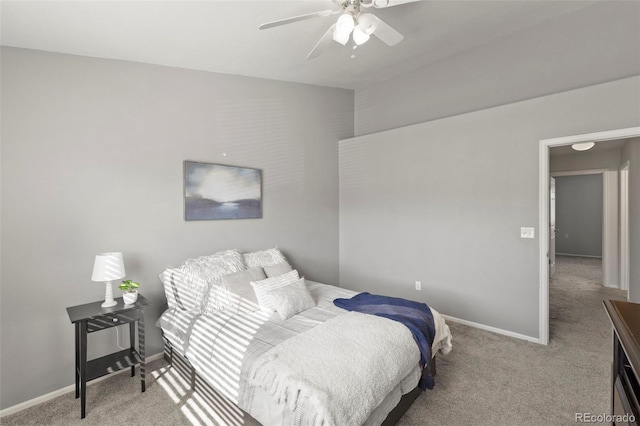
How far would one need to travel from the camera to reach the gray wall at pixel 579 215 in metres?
7.98

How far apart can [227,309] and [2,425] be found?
1621 millimetres

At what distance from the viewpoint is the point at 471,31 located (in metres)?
3.36

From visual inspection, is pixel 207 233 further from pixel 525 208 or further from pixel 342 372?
pixel 525 208

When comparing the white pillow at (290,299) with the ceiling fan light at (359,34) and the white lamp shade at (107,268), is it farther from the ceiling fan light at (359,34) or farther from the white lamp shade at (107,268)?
the ceiling fan light at (359,34)

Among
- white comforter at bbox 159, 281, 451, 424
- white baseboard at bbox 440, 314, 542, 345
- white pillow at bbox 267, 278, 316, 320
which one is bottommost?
white baseboard at bbox 440, 314, 542, 345

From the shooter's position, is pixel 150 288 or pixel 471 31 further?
pixel 471 31

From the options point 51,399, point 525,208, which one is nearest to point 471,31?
point 525,208

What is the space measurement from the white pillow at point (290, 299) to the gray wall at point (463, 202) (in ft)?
6.36

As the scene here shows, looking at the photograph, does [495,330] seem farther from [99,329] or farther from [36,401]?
[36,401]

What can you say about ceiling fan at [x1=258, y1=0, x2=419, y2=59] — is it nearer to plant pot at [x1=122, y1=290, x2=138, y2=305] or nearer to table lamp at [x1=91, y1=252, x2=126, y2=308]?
table lamp at [x1=91, y1=252, x2=126, y2=308]

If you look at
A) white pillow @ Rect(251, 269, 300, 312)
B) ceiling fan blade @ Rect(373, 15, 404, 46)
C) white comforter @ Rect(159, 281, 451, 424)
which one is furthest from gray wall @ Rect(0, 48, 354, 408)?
ceiling fan blade @ Rect(373, 15, 404, 46)

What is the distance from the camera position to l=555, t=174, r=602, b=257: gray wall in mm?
7980

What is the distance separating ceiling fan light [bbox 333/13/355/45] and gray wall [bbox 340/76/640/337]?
6.92 feet

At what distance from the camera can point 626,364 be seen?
43.6 inches
